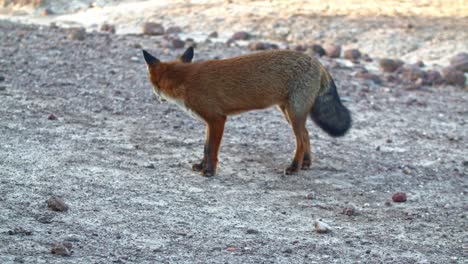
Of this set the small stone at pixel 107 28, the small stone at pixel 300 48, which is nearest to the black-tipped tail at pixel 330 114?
the small stone at pixel 300 48

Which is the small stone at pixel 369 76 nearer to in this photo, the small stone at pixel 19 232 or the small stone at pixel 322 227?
the small stone at pixel 322 227

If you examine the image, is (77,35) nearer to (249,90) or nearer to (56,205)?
(249,90)

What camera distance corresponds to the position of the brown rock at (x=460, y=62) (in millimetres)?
14922

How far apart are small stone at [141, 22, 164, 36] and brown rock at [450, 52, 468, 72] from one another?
5.39 metres

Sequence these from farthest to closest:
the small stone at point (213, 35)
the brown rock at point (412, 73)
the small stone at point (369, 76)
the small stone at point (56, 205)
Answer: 1. the small stone at point (213, 35)
2. the brown rock at point (412, 73)
3. the small stone at point (369, 76)
4. the small stone at point (56, 205)

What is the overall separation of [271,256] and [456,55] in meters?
9.91

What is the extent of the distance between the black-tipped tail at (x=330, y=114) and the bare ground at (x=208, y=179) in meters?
0.39

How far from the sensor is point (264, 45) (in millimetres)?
16016

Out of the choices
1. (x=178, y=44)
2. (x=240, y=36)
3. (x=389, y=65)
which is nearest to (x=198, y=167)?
(x=389, y=65)

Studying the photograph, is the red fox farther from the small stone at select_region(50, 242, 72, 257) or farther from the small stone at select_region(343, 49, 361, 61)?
the small stone at select_region(343, 49, 361, 61)

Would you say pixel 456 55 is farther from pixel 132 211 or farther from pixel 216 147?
pixel 132 211

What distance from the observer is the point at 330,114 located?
31.1 feet

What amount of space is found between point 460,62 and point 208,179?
25.1 ft

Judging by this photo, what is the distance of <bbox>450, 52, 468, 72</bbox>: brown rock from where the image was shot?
14.9 metres
